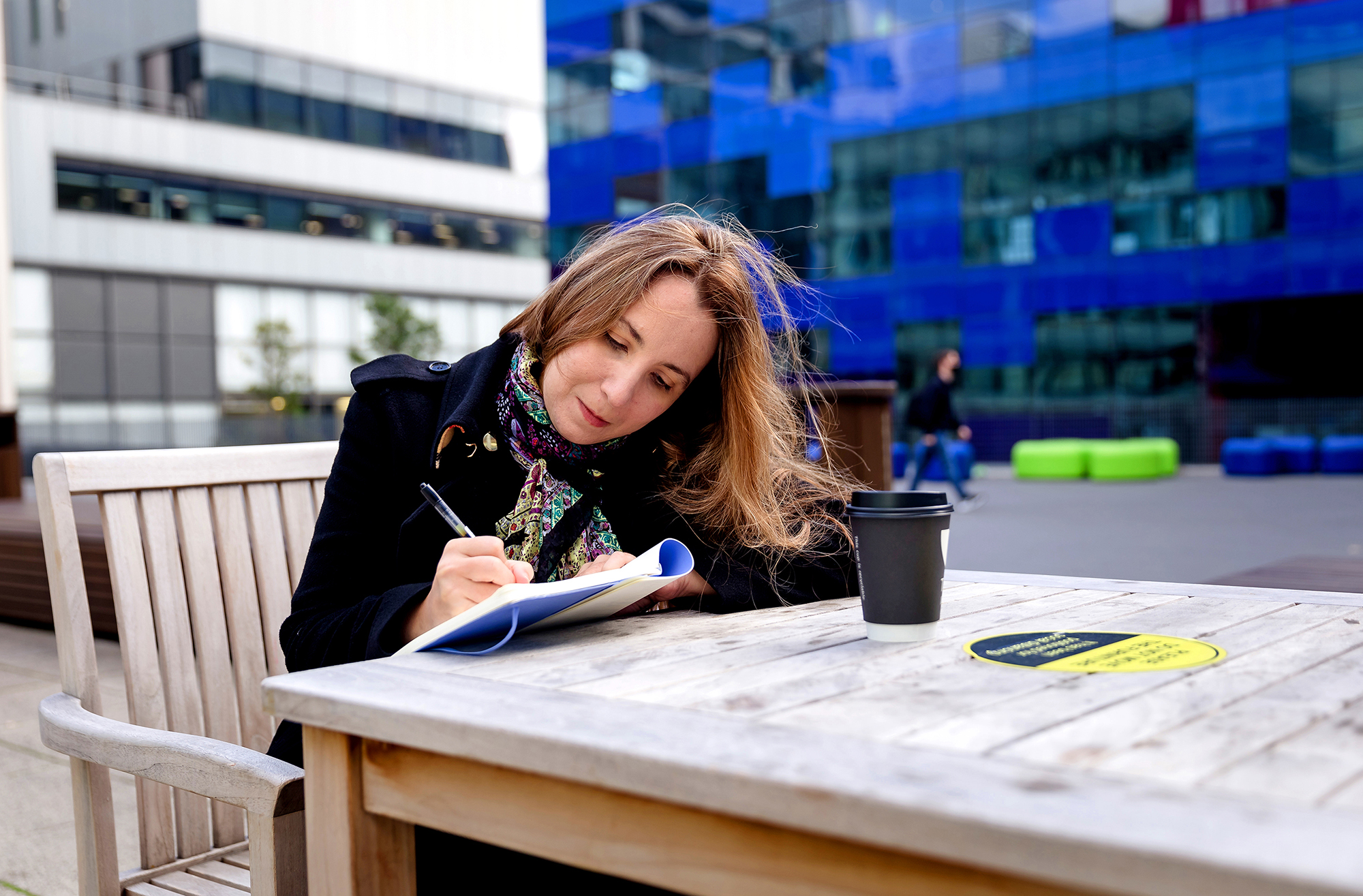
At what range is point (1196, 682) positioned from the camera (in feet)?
3.99

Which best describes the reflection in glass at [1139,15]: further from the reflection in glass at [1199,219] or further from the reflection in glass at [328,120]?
the reflection in glass at [328,120]

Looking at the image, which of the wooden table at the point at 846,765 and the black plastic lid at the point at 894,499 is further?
the black plastic lid at the point at 894,499

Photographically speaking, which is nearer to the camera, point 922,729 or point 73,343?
point 922,729

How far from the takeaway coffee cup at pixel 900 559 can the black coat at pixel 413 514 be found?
393 mm

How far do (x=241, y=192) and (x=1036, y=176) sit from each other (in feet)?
69.7

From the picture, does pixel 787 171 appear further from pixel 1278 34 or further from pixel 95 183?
pixel 95 183

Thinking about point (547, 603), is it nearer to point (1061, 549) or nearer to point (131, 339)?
Answer: point (1061, 549)

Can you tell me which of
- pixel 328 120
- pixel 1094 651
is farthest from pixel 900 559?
pixel 328 120

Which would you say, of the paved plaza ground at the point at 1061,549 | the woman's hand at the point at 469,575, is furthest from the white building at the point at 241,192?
the woman's hand at the point at 469,575

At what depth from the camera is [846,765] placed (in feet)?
3.01

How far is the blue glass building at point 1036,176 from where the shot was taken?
2103cm

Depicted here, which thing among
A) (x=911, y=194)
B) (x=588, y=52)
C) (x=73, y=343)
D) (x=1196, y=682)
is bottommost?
(x=1196, y=682)

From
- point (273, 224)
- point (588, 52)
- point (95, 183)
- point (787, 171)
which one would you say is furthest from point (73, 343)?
point (787, 171)

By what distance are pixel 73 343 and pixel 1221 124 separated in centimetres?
2669
